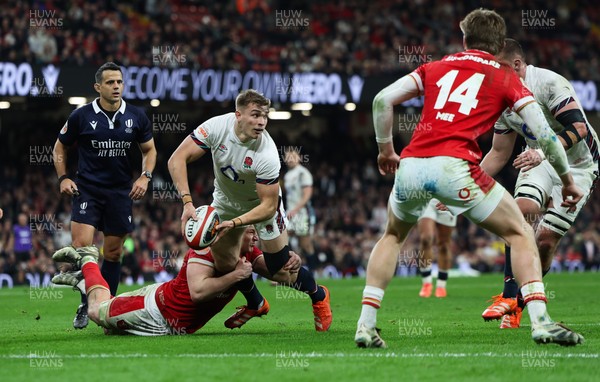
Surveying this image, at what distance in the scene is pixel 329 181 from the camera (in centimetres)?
2988

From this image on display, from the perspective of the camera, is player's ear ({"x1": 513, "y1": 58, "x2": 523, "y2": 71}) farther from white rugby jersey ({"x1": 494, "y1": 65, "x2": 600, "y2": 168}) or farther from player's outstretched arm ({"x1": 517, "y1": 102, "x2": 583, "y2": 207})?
player's outstretched arm ({"x1": 517, "y1": 102, "x2": 583, "y2": 207})

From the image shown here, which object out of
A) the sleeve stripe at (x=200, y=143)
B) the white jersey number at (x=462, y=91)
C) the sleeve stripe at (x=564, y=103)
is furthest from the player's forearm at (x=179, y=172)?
the sleeve stripe at (x=564, y=103)

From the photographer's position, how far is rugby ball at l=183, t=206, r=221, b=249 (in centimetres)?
782

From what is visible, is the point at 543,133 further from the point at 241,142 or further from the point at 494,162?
the point at 241,142

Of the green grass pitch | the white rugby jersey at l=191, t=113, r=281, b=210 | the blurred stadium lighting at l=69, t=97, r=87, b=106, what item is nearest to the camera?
the green grass pitch

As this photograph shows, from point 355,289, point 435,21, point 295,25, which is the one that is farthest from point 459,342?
point 435,21

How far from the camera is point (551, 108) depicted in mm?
8773

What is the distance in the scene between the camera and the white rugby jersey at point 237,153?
26.8 ft

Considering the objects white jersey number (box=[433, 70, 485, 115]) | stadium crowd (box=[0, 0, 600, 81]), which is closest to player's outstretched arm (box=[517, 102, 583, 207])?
white jersey number (box=[433, 70, 485, 115])

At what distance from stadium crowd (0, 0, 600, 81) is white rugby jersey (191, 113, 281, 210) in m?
15.2

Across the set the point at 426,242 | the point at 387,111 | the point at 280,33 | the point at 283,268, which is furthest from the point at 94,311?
the point at 280,33

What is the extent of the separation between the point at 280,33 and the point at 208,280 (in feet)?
66.0

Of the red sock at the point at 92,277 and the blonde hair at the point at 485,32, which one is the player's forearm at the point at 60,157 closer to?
the red sock at the point at 92,277

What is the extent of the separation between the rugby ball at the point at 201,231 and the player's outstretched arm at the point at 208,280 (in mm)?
322
